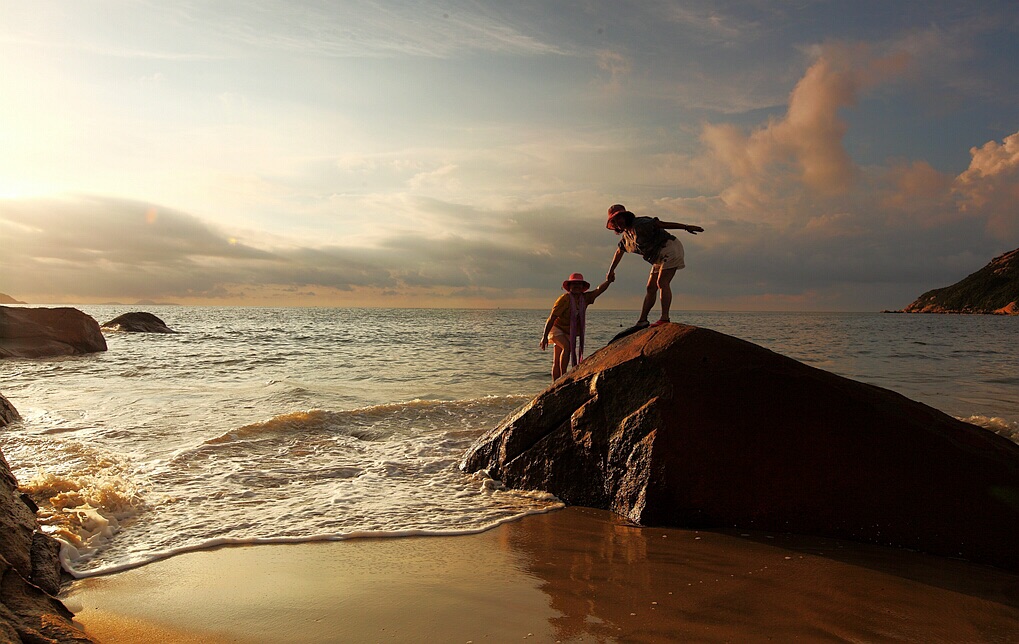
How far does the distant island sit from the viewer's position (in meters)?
92.4

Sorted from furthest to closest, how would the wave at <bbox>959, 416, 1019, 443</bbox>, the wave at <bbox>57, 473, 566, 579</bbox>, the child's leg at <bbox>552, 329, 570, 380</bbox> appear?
1. the wave at <bbox>959, 416, 1019, 443</bbox>
2. the child's leg at <bbox>552, 329, 570, 380</bbox>
3. the wave at <bbox>57, 473, 566, 579</bbox>

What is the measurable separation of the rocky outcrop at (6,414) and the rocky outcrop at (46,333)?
1049 cm

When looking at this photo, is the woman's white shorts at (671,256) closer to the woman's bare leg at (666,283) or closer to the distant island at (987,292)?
the woman's bare leg at (666,283)

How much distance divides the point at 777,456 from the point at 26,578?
4.89 metres

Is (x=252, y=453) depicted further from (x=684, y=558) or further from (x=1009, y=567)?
(x=1009, y=567)

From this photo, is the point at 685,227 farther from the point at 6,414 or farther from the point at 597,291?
the point at 6,414

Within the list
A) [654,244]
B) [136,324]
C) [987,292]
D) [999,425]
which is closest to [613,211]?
[654,244]

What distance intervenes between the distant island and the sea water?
9983cm

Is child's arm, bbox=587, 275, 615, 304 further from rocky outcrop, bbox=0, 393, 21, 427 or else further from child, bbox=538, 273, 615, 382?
rocky outcrop, bbox=0, 393, 21, 427

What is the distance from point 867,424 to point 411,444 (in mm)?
5281

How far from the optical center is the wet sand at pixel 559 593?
9.79 ft

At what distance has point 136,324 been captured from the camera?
31172 millimetres

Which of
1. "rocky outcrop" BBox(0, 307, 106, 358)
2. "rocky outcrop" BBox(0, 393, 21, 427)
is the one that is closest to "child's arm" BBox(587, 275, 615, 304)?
"rocky outcrop" BBox(0, 393, 21, 427)

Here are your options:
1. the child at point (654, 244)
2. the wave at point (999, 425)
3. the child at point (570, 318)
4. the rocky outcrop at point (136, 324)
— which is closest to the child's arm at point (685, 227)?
the child at point (654, 244)
